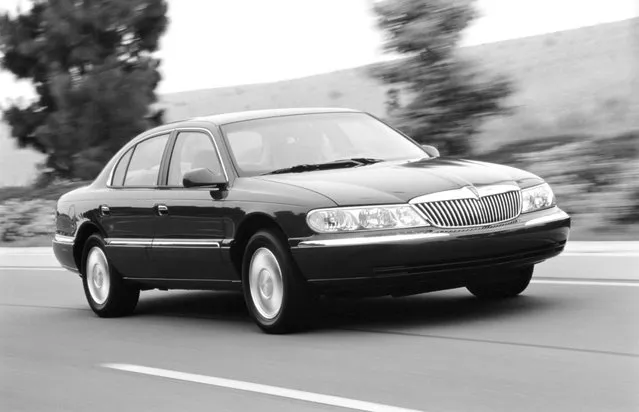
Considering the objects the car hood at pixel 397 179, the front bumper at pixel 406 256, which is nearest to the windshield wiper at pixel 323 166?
the car hood at pixel 397 179

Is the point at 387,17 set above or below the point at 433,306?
above

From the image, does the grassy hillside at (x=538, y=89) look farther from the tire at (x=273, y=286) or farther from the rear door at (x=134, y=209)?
the tire at (x=273, y=286)

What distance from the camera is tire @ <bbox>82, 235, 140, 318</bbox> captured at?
1088 centimetres

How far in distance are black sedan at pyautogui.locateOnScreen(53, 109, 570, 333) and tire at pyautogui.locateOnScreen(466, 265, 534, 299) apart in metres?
0.01

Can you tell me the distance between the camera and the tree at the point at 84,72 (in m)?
33.5

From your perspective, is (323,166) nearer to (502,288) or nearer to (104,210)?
(502,288)

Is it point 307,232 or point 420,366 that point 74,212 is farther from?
point 420,366

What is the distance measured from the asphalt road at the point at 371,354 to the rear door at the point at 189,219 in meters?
0.45

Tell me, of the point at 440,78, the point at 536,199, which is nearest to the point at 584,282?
the point at 536,199

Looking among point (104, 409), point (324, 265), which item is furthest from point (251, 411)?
point (324, 265)

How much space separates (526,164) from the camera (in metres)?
17.9

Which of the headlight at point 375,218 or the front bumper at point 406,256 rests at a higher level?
the headlight at point 375,218

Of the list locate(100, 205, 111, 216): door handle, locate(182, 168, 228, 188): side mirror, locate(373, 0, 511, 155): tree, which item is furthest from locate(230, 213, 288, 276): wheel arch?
locate(373, 0, 511, 155): tree

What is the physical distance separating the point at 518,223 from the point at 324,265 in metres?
1.32
